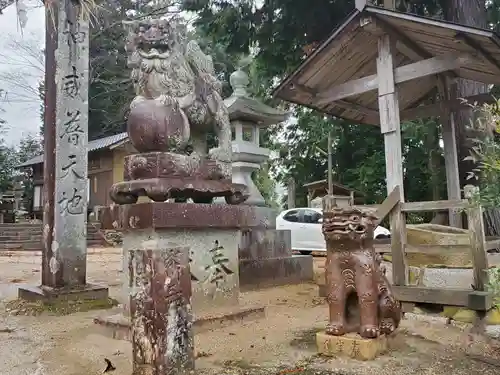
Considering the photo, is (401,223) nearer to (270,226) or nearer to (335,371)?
(335,371)

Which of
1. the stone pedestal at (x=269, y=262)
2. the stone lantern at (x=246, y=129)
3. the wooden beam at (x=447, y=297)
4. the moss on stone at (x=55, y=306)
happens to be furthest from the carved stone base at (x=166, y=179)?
the stone lantern at (x=246, y=129)

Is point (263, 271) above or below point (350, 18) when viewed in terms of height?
below

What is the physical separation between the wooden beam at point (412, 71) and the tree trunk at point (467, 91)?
7.43ft

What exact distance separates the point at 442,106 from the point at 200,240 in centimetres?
489

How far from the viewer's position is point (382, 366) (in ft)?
12.2

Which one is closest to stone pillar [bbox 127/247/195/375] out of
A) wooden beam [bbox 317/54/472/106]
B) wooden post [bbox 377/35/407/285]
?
wooden post [bbox 377/35/407/285]

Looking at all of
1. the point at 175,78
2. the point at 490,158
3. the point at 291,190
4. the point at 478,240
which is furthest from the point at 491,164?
the point at 291,190

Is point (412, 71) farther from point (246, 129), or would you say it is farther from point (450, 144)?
point (246, 129)

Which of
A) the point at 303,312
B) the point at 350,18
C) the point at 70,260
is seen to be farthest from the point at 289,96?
the point at 70,260

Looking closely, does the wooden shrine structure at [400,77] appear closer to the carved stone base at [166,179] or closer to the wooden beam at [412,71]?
the wooden beam at [412,71]

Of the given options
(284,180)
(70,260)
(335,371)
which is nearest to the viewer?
(335,371)

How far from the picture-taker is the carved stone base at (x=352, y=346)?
152 inches

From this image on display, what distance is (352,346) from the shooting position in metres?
3.91

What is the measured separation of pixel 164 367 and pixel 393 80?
448cm
